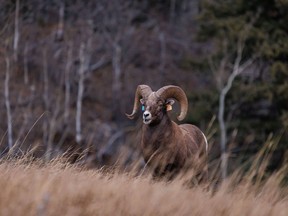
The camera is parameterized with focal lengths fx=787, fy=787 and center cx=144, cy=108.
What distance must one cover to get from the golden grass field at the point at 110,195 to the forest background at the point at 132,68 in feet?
42.3

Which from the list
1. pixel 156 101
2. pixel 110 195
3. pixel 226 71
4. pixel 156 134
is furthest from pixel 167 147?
pixel 226 71

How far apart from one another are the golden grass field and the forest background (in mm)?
12880

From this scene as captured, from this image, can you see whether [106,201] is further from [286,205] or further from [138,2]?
[138,2]

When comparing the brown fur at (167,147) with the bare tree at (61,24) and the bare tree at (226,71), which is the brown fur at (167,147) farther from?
the bare tree at (61,24)

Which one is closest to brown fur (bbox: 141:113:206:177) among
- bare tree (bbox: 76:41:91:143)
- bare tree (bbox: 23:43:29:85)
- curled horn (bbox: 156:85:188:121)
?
curled horn (bbox: 156:85:188:121)

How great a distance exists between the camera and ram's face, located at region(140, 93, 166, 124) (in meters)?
11.0

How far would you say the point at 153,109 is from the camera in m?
11.1

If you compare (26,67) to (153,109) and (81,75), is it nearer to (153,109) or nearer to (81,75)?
(81,75)

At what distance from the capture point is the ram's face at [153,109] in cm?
1098

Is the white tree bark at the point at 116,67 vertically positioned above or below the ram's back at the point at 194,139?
below

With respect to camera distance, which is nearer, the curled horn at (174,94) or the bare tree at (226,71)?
the curled horn at (174,94)

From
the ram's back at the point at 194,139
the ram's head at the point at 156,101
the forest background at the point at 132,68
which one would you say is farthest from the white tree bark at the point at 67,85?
the ram's head at the point at 156,101

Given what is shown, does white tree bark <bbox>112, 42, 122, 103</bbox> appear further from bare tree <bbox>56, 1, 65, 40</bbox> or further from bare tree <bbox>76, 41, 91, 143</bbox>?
bare tree <bbox>56, 1, 65, 40</bbox>

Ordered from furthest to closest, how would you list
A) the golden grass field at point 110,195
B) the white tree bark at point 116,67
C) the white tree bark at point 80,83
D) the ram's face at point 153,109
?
the white tree bark at point 116,67 < the white tree bark at point 80,83 < the ram's face at point 153,109 < the golden grass field at point 110,195
